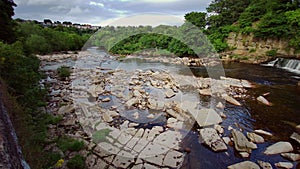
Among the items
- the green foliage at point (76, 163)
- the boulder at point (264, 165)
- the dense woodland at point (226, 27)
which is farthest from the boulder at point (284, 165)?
the dense woodland at point (226, 27)

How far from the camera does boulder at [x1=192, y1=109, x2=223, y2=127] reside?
4978 millimetres

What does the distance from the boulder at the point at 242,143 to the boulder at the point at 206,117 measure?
787mm

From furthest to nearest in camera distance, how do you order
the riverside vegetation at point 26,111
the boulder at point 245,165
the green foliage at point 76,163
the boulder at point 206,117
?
the boulder at point 206,117 → the boulder at point 245,165 → the green foliage at point 76,163 → the riverside vegetation at point 26,111

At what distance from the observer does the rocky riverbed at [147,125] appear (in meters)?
3.55

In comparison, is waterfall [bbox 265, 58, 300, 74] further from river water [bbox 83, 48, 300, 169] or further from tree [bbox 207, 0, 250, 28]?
tree [bbox 207, 0, 250, 28]

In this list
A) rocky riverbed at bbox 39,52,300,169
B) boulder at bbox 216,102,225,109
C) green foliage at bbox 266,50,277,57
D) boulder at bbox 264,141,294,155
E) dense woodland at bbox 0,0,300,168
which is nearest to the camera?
rocky riverbed at bbox 39,52,300,169

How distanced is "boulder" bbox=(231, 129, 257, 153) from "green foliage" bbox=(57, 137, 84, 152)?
3.35 metres

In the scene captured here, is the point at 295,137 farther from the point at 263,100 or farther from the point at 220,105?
the point at 263,100

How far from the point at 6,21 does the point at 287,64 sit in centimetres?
1730

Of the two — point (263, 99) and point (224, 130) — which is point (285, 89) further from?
point (224, 130)

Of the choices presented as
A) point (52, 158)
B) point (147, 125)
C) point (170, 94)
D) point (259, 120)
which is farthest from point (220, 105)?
point (52, 158)

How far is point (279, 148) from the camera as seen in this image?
3885 mm

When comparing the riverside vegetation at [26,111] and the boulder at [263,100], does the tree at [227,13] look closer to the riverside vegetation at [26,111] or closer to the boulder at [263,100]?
the boulder at [263,100]

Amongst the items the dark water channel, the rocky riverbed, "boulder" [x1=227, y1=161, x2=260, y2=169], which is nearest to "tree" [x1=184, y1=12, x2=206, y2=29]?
the dark water channel
